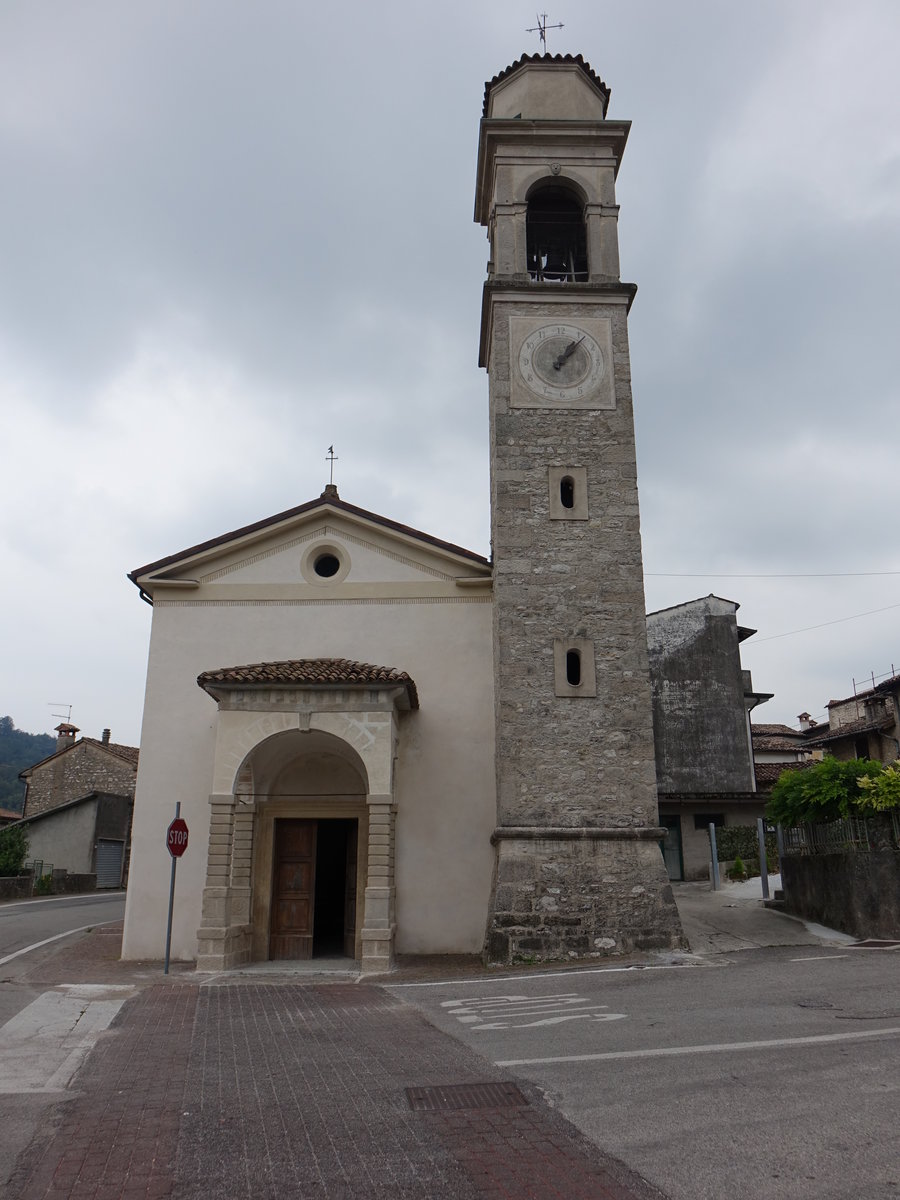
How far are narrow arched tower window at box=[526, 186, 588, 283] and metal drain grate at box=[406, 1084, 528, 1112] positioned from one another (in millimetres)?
16352

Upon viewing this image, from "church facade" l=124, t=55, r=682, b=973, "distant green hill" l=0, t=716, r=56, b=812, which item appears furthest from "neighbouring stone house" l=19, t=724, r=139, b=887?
"distant green hill" l=0, t=716, r=56, b=812

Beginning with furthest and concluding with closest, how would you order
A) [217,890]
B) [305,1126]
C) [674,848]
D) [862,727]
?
[862,727] → [674,848] → [217,890] → [305,1126]

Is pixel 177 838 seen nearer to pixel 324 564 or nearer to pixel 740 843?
pixel 324 564

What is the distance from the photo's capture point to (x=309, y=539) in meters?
18.5

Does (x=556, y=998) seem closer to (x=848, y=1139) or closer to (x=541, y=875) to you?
(x=541, y=875)

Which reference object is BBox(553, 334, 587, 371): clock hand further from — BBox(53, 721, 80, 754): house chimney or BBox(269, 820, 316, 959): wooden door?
BBox(53, 721, 80, 754): house chimney

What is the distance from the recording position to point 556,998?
34.9 feet

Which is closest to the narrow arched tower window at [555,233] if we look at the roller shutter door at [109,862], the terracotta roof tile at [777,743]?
the terracotta roof tile at [777,743]

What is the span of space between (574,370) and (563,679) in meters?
6.04

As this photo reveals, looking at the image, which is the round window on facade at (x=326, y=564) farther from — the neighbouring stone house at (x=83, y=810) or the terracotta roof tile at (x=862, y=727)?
the terracotta roof tile at (x=862, y=727)

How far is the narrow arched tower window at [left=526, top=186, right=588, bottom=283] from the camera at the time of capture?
19547 mm

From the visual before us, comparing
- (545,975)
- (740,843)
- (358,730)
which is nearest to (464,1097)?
(545,975)

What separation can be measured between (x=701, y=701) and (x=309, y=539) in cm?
1631

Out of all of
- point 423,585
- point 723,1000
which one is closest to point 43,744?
point 423,585
